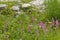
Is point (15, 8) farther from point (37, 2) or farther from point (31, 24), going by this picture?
point (31, 24)

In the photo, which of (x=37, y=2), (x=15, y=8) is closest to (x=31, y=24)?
(x=15, y=8)

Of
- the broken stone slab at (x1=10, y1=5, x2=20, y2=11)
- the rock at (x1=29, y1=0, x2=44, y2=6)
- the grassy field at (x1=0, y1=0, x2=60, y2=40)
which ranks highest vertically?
the broken stone slab at (x1=10, y1=5, x2=20, y2=11)

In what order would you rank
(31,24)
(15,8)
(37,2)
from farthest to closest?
(37,2)
(15,8)
(31,24)

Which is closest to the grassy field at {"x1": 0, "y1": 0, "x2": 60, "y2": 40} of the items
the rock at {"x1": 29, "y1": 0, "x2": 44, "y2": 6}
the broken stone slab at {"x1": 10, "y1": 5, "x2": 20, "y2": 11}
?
the broken stone slab at {"x1": 10, "y1": 5, "x2": 20, "y2": 11}

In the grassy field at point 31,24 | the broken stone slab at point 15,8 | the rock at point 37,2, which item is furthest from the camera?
the rock at point 37,2

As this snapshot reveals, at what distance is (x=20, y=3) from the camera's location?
7.96m

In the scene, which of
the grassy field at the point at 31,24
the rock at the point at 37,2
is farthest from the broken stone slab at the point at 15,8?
the rock at the point at 37,2

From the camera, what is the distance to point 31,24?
584cm

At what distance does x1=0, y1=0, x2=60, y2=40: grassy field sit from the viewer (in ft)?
16.3

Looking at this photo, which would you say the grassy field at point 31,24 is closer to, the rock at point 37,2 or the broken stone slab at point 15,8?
the broken stone slab at point 15,8

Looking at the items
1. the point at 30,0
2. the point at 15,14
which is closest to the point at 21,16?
the point at 15,14

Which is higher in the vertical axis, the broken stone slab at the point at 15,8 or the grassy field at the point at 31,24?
the broken stone slab at the point at 15,8

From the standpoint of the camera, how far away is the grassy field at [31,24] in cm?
496

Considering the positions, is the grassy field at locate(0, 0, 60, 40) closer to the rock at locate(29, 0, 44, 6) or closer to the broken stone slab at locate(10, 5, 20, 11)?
the broken stone slab at locate(10, 5, 20, 11)
